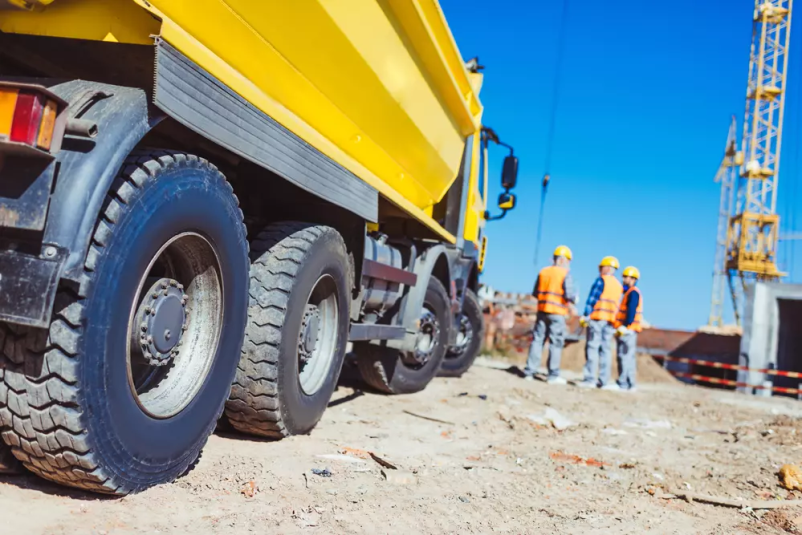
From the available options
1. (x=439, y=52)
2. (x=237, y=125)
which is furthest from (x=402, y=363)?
(x=237, y=125)

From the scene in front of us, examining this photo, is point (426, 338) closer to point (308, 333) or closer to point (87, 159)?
point (308, 333)

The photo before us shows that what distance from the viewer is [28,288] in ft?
6.26

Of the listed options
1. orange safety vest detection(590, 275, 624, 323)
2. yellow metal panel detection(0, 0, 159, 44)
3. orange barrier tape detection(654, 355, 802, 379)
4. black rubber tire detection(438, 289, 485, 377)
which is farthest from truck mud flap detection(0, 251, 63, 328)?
orange barrier tape detection(654, 355, 802, 379)

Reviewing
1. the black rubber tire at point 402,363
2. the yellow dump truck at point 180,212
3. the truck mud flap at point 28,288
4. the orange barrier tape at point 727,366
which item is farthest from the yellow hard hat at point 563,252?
the truck mud flap at point 28,288

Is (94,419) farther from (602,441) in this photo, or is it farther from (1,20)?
(602,441)

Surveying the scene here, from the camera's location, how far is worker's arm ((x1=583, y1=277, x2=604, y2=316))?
998cm

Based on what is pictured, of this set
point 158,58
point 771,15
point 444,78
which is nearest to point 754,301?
point 444,78

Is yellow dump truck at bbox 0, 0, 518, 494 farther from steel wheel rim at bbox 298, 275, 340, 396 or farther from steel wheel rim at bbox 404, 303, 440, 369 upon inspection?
steel wheel rim at bbox 404, 303, 440, 369

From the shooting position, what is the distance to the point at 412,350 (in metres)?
5.68

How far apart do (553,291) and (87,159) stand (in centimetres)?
822

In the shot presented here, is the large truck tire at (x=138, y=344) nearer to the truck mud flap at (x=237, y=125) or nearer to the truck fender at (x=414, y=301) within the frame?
the truck mud flap at (x=237, y=125)

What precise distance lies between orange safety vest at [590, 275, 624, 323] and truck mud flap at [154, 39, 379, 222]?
22.8ft

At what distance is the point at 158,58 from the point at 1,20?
0.52 m

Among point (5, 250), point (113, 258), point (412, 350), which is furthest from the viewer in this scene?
point (412, 350)
